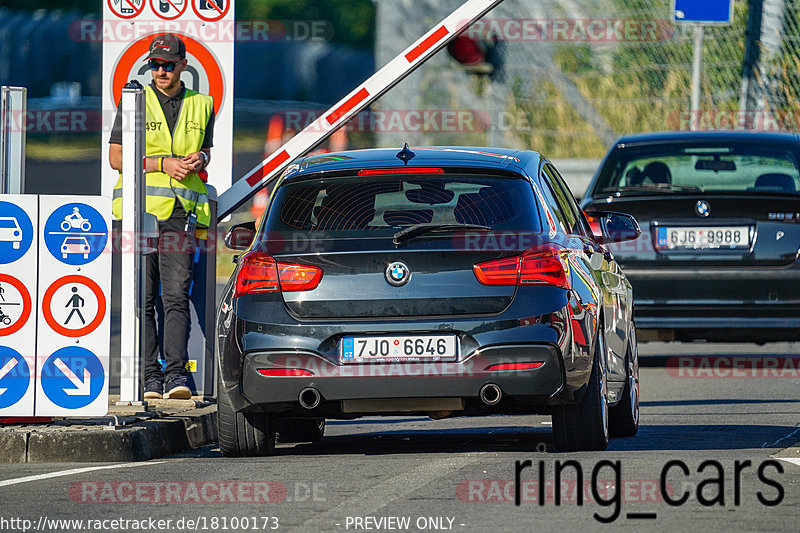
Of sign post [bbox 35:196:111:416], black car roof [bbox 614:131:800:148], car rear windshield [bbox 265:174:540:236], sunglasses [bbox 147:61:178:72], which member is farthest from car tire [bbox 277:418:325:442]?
black car roof [bbox 614:131:800:148]

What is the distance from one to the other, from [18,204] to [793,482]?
4.04 m

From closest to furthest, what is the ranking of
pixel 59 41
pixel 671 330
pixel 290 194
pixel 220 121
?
pixel 290 194 → pixel 220 121 → pixel 671 330 → pixel 59 41

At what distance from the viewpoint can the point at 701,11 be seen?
20453 mm

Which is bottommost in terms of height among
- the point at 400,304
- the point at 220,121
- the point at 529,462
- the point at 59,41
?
the point at 529,462

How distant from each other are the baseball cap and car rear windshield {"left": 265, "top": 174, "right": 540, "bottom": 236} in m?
2.06

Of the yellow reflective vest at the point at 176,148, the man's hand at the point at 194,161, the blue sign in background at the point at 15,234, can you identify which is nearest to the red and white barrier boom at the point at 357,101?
the yellow reflective vest at the point at 176,148

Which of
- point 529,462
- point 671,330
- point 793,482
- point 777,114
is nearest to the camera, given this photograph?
point 793,482

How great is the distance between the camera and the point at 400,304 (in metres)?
8.38

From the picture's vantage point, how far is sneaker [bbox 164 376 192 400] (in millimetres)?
10734

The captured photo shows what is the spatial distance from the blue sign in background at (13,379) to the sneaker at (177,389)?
157 cm

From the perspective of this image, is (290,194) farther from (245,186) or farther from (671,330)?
(671,330)

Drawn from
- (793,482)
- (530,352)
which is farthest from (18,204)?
(793,482)

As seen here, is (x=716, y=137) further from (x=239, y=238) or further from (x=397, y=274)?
(x=397, y=274)

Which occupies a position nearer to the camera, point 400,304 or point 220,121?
point 400,304
